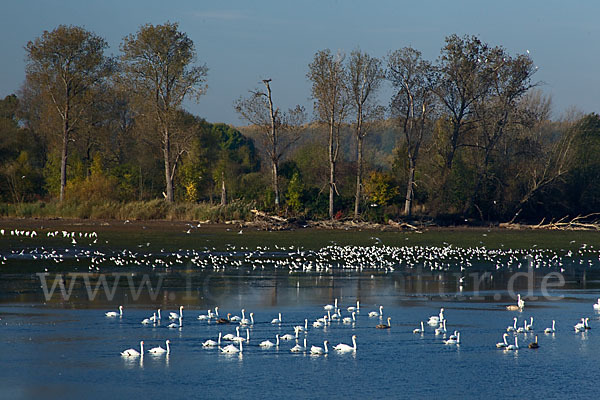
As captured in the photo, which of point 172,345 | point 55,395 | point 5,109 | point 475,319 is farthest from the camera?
point 5,109

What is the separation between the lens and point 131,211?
51.8 metres

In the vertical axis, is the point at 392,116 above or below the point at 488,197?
above

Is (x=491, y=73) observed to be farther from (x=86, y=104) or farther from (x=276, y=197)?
(x=86, y=104)

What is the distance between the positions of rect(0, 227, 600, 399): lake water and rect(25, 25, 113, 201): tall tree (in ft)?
118

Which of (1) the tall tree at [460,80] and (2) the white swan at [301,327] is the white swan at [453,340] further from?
(1) the tall tree at [460,80]

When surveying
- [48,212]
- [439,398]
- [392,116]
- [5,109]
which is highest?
[5,109]

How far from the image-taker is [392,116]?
59625 millimetres

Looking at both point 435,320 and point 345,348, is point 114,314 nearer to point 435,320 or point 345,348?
point 345,348

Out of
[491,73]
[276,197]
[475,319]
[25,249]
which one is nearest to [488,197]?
[491,73]

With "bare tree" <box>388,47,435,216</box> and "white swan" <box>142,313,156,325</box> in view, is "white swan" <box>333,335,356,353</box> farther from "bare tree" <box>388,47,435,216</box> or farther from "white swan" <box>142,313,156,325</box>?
"bare tree" <box>388,47,435,216</box>

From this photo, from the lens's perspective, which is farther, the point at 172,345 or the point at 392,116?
the point at 392,116

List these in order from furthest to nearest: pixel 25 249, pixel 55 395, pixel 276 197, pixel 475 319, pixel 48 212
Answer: pixel 276 197, pixel 48 212, pixel 25 249, pixel 475 319, pixel 55 395

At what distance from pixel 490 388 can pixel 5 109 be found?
301ft

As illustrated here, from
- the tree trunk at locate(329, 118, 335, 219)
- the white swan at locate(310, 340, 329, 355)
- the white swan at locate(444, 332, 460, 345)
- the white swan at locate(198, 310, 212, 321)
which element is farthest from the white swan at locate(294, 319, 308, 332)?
the tree trunk at locate(329, 118, 335, 219)
